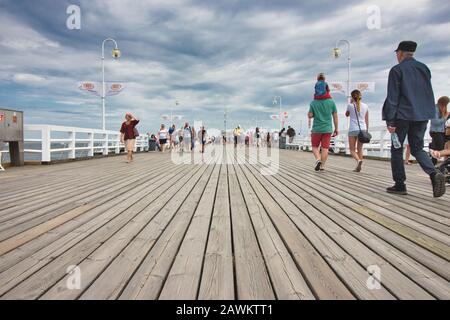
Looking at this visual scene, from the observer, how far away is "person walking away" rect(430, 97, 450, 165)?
7.33m

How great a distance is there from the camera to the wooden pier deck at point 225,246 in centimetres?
171

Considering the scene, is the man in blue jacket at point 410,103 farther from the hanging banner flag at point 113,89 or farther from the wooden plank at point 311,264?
the hanging banner flag at point 113,89

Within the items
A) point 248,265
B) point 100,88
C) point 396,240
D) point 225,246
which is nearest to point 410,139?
point 396,240

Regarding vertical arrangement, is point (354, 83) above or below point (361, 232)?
above

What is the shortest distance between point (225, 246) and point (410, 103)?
362cm

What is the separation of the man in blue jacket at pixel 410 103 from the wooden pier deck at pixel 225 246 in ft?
2.17

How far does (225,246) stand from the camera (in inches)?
94.1

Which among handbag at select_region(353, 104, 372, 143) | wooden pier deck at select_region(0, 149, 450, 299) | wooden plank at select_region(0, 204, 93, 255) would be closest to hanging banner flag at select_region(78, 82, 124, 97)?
handbag at select_region(353, 104, 372, 143)

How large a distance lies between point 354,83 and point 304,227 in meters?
23.3

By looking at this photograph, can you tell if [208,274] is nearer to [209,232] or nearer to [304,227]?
[209,232]
